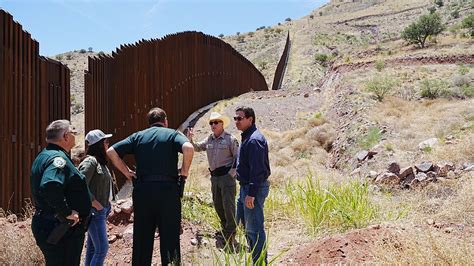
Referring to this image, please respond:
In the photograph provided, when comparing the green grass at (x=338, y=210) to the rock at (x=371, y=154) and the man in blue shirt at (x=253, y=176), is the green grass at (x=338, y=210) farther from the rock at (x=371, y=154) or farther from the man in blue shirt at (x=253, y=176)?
the rock at (x=371, y=154)

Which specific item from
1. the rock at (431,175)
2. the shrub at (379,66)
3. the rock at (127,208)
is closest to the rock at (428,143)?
the rock at (431,175)

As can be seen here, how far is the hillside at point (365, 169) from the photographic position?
5590mm

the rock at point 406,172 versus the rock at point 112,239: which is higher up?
the rock at point 406,172

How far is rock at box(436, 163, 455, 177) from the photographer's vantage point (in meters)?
9.31

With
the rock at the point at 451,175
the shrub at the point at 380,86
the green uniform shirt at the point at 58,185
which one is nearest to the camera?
the green uniform shirt at the point at 58,185

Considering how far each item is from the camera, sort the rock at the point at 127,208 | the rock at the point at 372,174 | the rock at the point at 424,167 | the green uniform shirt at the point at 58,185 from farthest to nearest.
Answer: the rock at the point at 372,174
the rock at the point at 424,167
the rock at the point at 127,208
the green uniform shirt at the point at 58,185

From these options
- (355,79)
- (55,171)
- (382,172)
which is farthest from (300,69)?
(55,171)

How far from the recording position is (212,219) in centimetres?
734

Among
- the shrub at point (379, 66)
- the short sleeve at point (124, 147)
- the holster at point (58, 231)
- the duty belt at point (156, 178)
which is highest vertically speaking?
the shrub at point (379, 66)

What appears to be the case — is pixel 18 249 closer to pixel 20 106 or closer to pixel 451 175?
pixel 20 106

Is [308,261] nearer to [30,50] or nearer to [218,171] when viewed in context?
[218,171]

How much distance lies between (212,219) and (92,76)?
3.77m

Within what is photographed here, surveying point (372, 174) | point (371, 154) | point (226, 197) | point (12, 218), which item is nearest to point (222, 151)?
point (226, 197)

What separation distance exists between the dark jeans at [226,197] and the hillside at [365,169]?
0.34 meters
